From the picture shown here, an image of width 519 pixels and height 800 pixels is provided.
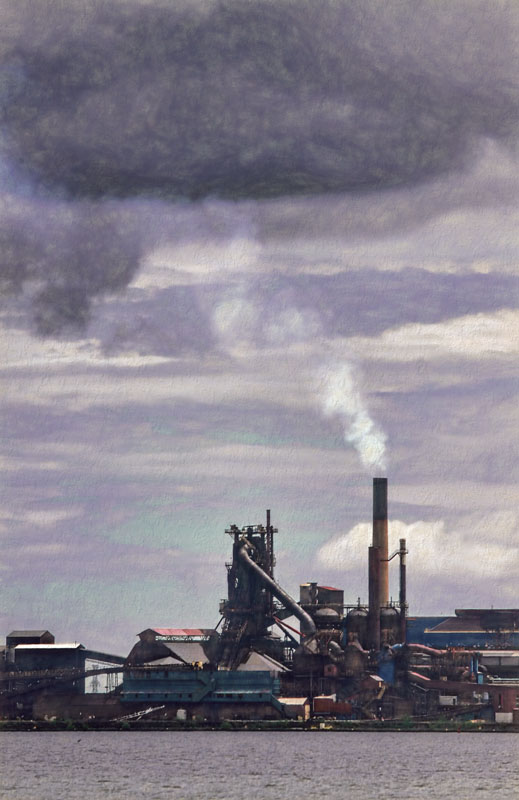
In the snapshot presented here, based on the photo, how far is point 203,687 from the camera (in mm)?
132250

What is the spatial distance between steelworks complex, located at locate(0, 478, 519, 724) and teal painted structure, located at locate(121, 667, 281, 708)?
0.28 ft

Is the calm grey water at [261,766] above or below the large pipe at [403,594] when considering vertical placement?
below

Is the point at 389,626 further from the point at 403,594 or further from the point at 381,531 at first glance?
the point at 381,531

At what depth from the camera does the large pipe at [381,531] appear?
5600 inches

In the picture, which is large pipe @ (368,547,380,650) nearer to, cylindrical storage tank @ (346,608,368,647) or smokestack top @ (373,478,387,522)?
cylindrical storage tank @ (346,608,368,647)

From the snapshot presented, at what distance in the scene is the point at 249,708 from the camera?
129625 mm

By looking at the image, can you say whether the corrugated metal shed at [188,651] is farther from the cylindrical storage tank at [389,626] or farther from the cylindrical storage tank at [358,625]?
the cylindrical storage tank at [389,626]

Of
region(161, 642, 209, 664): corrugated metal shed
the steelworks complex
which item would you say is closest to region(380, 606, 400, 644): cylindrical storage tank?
the steelworks complex

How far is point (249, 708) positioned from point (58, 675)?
1880 cm

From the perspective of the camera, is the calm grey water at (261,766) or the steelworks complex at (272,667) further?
the steelworks complex at (272,667)

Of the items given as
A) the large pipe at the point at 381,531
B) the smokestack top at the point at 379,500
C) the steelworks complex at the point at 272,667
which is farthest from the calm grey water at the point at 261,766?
the smokestack top at the point at 379,500

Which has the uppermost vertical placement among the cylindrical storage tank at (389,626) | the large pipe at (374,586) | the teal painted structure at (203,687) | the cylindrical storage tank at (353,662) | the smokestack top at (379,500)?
the smokestack top at (379,500)

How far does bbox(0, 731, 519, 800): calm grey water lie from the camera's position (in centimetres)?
7231

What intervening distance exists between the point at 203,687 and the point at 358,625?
16.0m
